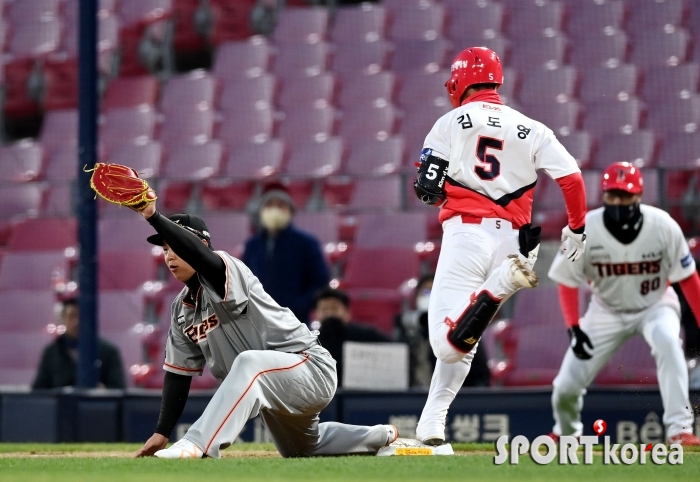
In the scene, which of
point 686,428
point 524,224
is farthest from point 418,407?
point 524,224

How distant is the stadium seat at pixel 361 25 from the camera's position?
435 inches

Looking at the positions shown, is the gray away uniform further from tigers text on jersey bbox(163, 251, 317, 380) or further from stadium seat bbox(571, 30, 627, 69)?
stadium seat bbox(571, 30, 627, 69)

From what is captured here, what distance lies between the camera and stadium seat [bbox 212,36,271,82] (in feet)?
36.6

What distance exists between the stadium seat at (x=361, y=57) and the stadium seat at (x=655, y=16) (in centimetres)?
219

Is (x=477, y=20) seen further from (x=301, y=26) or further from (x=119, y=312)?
(x=119, y=312)

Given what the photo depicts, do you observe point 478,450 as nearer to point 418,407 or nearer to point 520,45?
point 418,407

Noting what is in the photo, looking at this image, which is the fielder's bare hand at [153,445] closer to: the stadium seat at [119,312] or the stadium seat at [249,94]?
the stadium seat at [119,312]

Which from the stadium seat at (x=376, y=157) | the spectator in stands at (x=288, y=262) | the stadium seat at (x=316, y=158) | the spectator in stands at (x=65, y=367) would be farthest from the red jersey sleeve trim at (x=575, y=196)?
the stadium seat at (x=316, y=158)

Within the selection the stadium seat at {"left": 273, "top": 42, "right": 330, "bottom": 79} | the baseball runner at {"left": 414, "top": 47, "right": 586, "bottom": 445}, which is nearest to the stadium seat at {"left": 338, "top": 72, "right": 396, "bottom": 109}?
the stadium seat at {"left": 273, "top": 42, "right": 330, "bottom": 79}

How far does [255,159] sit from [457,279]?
217 inches

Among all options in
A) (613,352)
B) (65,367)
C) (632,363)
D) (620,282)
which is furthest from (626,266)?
(65,367)

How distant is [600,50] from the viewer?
10289 mm

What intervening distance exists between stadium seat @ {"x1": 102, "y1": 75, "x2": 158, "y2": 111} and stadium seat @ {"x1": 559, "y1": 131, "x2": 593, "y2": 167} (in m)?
4.07
